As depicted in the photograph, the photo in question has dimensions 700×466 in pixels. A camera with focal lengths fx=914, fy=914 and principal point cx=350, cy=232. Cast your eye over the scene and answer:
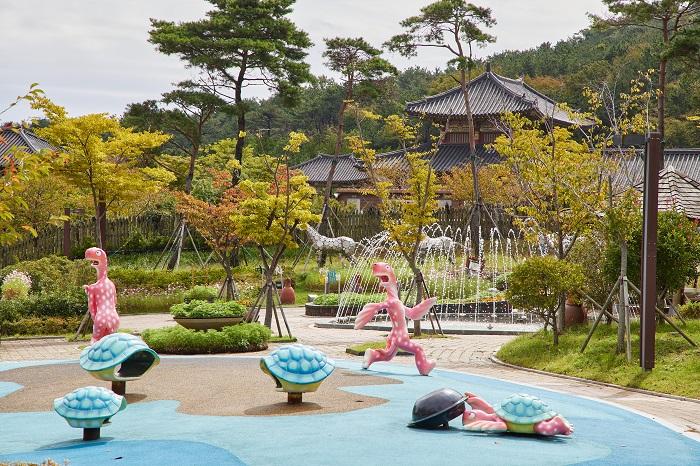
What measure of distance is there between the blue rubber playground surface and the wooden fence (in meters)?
22.9

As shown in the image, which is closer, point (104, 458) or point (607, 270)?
point (104, 458)

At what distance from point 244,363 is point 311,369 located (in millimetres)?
4617

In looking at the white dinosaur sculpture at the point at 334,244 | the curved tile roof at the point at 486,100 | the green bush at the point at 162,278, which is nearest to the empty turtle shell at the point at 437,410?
the green bush at the point at 162,278

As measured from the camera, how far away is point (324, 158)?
5166 centimetres

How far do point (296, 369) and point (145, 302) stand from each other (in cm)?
1746

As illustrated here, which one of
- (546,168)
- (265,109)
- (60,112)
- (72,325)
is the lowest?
(72,325)

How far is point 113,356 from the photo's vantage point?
979 cm

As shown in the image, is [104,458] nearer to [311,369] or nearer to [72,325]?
[311,369]

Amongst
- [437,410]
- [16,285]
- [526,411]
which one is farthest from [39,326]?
[526,411]

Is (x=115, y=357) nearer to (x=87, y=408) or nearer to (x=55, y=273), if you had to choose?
(x=87, y=408)

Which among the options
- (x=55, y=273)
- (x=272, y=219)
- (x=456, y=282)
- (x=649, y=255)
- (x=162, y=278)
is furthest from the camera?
(x=456, y=282)

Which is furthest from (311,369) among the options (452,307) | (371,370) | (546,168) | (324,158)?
(324,158)

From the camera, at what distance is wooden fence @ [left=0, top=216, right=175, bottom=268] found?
31781 millimetres

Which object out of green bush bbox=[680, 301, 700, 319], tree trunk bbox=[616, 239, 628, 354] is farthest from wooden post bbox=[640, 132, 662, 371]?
green bush bbox=[680, 301, 700, 319]
